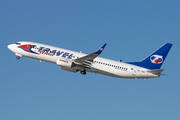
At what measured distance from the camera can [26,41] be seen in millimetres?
64312

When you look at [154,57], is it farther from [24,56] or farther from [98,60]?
[24,56]

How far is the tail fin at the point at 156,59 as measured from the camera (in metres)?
60.1

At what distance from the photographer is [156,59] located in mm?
60469

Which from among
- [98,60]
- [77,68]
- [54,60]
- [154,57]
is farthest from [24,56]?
[154,57]

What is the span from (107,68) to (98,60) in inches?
98.7

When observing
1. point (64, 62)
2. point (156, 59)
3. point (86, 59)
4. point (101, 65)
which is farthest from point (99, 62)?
point (156, 59)

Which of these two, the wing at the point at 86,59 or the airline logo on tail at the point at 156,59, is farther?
the airline logo on tail at the point at 156,59

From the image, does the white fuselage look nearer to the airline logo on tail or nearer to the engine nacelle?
the engine nacelle

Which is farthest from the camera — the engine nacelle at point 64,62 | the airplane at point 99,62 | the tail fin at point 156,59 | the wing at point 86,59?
the tail fin at point 156,59

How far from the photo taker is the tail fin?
60.1 metres

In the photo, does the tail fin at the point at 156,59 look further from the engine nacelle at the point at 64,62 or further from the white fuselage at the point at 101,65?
the engine nacelle at the point at 64,62

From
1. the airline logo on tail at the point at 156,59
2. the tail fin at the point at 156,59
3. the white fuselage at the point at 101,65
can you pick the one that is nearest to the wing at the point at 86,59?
the white fuselage at the point at 101,65

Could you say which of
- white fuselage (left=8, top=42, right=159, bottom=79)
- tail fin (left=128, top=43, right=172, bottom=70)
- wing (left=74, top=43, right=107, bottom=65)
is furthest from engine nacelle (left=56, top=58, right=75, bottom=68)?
tail fin (left=128, top=43, right=172, bottom=70)

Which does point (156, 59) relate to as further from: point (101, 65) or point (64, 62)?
point (64, 62)
